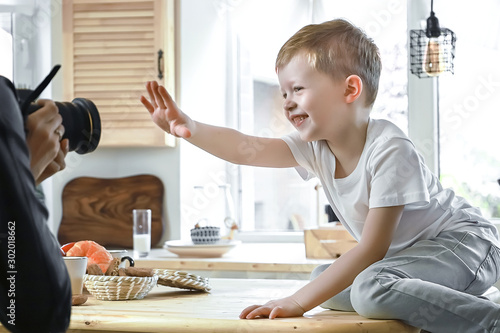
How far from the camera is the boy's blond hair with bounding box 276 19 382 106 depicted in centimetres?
139

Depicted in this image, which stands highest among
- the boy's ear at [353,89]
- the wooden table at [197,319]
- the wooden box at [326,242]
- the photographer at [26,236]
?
the boy's ear at [353,89]

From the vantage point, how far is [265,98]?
318 cm

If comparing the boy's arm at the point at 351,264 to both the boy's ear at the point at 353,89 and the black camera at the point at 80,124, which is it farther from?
the black camera at the point at 80,124

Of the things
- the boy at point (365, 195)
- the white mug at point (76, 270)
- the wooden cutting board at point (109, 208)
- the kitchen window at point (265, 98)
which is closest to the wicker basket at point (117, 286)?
the white mug at point (76, 270)

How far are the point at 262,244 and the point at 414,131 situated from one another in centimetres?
79

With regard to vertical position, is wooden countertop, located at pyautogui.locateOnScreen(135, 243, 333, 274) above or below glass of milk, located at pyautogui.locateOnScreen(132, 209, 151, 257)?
below

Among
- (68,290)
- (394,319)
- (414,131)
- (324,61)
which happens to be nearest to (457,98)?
(414,131)

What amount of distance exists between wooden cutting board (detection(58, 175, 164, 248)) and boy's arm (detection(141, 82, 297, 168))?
4.81 feet

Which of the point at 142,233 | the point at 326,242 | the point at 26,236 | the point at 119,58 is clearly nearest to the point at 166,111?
the point at 26,236

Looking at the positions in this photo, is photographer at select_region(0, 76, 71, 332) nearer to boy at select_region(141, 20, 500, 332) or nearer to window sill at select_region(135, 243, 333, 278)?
boy at select_region(141, 20, 500, 332)

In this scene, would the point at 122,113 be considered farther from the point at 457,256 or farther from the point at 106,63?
the point at 457,256

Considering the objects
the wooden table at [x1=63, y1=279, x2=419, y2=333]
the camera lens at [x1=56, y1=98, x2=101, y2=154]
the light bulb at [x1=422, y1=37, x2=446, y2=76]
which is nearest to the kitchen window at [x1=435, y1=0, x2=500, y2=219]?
the light bulb at [x1=422, y1=37, x2=446, y2=76]

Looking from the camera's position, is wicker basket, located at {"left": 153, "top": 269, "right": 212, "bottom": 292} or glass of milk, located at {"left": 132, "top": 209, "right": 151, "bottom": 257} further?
glass of milk, located at {"left": 132, "top": 209, "right": 151, "bottom": 257}

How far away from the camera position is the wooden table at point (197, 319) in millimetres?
1062
